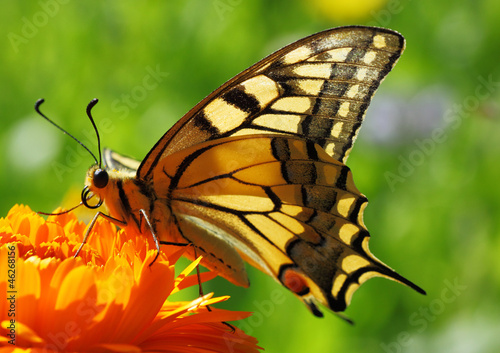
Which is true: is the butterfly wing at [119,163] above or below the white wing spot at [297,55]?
below

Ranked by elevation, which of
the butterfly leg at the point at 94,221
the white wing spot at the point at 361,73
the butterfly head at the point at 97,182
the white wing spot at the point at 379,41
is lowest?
the butterfly leg at the point at 94,221

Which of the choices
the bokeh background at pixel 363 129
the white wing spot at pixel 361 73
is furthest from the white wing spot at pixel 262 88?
the bokeh background at pixel 363 129

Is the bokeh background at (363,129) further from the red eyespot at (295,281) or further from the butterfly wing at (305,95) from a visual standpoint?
the butterfly wing at (305,95)

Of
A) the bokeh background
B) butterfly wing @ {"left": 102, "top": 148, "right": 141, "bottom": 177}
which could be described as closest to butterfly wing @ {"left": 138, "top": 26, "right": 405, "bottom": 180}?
butterfly wing @ {"left": 102, "top": 148, "right": 141, "bottom": 177}

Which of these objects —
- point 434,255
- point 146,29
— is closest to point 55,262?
point 434,255

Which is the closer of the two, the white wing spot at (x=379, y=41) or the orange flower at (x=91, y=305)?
the orange flower at (x=91, y=305)

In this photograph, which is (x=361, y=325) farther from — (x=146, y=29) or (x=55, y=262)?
(x=146, y=29)

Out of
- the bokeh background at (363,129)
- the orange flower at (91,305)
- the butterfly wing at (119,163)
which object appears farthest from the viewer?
the bokeh background at (363,129)
